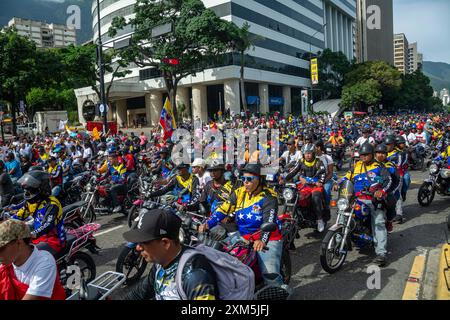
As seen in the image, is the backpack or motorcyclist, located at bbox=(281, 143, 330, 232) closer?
the backpack

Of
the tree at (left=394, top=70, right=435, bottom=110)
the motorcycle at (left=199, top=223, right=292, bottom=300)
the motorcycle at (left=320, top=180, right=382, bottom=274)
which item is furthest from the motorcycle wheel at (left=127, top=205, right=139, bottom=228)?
the tree at (left=394, top=70, right=435, bottom=110)

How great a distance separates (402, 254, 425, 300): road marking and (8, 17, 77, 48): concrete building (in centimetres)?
11006

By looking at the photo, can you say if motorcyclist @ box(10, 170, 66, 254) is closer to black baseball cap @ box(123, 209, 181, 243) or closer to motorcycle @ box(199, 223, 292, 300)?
motorcycle @ box(199, 223, 292, 300)

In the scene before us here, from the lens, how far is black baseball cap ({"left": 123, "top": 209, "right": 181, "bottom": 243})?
2.16m

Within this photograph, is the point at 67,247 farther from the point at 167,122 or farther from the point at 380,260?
the point at 167,122

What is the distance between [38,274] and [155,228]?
120 cm

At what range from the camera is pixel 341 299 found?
170 inches

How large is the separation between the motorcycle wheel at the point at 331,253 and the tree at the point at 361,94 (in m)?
51.8

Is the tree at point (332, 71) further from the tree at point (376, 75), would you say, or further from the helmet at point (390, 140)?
the helmet at point (390, 140)

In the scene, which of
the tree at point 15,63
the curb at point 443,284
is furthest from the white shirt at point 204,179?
the tree at point 15,63

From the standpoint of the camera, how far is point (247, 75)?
1718 inches

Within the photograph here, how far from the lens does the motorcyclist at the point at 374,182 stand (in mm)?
5219
